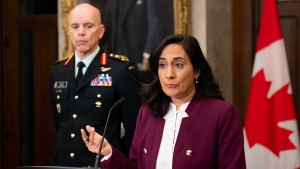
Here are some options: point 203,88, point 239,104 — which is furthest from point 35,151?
point 203,88

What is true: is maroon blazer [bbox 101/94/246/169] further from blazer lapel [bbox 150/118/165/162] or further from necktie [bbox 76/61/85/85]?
necktie [bbox 76/61/85/85]

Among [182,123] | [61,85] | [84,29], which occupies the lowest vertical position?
[182,123]

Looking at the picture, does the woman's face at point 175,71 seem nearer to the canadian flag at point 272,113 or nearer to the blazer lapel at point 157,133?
the blazer lapel at point 157,133

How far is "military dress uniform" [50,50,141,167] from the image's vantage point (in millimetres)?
3418

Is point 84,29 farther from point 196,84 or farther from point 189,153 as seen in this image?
point 189,153

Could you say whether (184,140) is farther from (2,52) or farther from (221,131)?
(2,52)

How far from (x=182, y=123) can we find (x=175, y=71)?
0.23 m

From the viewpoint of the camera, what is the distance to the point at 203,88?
2668 millimetres

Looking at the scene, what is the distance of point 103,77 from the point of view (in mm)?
3510

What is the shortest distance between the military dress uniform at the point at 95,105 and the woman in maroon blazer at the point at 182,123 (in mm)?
732

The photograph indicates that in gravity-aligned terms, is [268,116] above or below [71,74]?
below

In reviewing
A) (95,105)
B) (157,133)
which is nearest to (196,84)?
(157,133)

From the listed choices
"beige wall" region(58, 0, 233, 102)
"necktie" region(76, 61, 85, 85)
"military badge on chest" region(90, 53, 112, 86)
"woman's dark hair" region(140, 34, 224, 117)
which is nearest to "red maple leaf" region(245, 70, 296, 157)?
"beige wall" region(58, 0, 233, 102)

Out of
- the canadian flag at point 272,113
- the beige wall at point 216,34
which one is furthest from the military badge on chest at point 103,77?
the canadian flag at point 272,113
